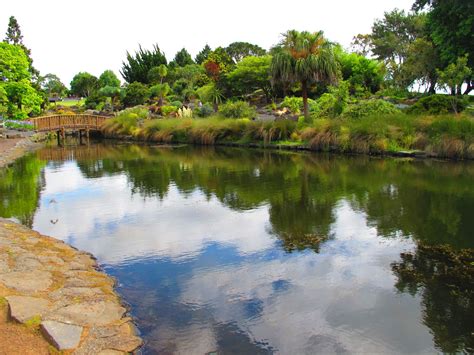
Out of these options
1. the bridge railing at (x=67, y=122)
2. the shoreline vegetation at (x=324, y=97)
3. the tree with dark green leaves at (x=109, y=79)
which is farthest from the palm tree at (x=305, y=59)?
the tree with dark green leaves at (x=109, y=79)

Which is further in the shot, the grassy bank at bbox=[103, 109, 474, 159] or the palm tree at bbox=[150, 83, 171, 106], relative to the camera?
the palm tree at bbox=[150, 83, 171, 106]

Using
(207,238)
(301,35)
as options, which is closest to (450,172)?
(207,238)

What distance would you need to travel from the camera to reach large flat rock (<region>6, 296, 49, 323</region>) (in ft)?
17.4

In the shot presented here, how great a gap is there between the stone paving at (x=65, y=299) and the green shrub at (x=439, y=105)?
74.4 feet

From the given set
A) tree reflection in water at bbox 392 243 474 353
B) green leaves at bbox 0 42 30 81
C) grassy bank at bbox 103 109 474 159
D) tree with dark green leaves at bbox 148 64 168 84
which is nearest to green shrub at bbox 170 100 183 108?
tree with dark green leaves at bbox 148 64 168 84

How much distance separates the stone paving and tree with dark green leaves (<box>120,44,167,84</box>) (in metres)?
66.9

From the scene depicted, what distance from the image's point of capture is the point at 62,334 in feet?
16.6

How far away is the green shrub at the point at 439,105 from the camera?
25.7m

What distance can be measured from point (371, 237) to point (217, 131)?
23738 millimetres

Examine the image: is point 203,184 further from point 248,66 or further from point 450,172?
point 248,66

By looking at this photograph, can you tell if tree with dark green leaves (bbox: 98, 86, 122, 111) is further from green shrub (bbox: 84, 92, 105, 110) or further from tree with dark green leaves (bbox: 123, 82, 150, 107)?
tree with dark green leaves (bbox: 123, 82, 150, 107)

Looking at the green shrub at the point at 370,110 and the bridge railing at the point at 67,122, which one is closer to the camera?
the green shrub at the point at 370,110

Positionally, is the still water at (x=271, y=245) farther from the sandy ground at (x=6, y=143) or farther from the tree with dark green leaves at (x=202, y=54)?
the tree with dark green leaves at (x=202, y=54)

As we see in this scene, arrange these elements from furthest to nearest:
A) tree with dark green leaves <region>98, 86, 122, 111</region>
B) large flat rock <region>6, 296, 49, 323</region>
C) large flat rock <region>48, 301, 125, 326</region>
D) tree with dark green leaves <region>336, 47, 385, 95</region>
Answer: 1. tree with dark green leaves <region>98, 86, 122, 111</region>
2. tree with dark green leaves <region>336, 47, 385, 95</region>
3. large flat rock <region>48, 301, 125, 326</region>
4. large flat rock <region>6, 296, 49, 323</region>
